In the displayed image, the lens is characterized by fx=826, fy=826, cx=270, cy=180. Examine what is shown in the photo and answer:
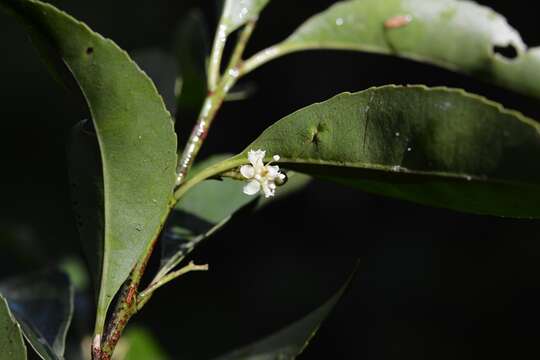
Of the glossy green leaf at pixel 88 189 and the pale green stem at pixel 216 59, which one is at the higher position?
the pale green stem at pixel 216 59

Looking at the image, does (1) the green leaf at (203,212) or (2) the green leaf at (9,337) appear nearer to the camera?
(2) the green leaf at (9,337)

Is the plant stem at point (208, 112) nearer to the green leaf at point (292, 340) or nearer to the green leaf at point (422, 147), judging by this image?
the green leaf at point (422, 147)

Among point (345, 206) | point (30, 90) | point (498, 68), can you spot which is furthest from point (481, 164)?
point (30, 90)

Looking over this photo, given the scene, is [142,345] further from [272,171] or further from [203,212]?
[272,171]

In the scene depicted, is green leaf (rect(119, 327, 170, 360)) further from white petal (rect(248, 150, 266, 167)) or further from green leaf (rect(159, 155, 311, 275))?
white petal (rect(248, 150, 266, 167))

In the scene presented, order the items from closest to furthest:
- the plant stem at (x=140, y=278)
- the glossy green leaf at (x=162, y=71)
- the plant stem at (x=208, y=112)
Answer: the plant stem at (x=140, y=278) < the plant stem at (x=208, y=112) < the glossy green leaf at (x=162, y=71)

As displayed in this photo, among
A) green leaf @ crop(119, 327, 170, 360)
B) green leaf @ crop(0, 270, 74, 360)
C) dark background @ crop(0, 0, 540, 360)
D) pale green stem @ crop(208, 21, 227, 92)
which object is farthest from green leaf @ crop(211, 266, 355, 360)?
dark background @ crop(0, 0, 540, 360)

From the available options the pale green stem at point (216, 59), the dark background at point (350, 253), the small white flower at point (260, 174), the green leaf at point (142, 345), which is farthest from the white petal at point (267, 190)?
the dark background at point (350, 253)
